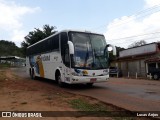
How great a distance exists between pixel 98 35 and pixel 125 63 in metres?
30.3

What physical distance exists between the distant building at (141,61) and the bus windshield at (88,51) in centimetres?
2117

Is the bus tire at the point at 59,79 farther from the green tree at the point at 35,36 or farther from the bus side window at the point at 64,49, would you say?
the green tree at the point at 35,36

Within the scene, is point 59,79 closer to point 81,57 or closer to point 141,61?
point 81,57

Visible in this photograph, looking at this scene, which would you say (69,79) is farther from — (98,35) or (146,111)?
(146,111)

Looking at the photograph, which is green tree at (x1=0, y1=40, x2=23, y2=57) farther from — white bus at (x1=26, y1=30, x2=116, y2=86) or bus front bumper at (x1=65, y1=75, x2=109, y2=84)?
bus front bumper at (x1=65, y1=75, x2=109, y2=84)

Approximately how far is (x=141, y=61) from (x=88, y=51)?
87.8 feet

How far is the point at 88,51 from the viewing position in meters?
14.7

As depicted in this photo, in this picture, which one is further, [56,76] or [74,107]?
[56,76]

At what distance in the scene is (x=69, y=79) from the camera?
14.7 m

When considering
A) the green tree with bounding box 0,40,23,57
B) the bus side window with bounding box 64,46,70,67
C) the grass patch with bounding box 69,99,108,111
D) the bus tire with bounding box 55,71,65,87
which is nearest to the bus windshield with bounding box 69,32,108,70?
the bus side window with bounding box 64,46,70,67

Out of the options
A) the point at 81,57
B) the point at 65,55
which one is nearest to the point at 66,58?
the point at 65,55

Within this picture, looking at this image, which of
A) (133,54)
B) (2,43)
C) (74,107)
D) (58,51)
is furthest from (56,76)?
(2,43)

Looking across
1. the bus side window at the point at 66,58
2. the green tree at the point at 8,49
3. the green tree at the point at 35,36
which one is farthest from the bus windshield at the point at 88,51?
the green tree at the point at 8,49

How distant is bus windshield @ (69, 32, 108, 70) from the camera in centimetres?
1445
